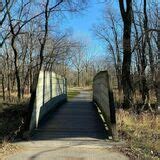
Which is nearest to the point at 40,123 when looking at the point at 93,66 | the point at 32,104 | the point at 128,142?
the point at 32,104

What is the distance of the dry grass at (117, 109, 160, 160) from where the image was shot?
9579 mm

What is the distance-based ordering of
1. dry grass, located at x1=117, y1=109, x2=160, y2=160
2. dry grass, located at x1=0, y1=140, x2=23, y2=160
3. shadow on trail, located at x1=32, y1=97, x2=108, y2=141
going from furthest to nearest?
1. shadow on trail, located at x1=32, y1=97, x2=108, y2=141
2. dry grass, located at x1=117, y1=109, x2=160, y2=160
3. dry grass, located at x1=0, y1=140, x2=23, y2=160

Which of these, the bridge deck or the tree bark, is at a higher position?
the tree bark

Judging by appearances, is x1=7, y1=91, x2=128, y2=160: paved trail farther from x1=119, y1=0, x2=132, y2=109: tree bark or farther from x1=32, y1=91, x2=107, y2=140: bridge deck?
x1=119, y1=0, x2=132, y2=109: tree bark

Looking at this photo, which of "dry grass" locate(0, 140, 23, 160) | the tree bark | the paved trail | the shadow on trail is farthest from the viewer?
the tree bark

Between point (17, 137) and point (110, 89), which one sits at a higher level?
point (110, 89)

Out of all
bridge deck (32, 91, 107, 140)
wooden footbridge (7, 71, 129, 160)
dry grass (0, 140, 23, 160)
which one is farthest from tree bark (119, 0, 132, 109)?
dry grass (0, 140, 23, 160)

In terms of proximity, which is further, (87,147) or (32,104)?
(32,104)

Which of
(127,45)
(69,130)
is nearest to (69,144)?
(69,130)

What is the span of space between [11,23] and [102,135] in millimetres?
21532

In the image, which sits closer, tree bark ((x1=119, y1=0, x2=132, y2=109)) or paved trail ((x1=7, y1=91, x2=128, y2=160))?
paved trail ((x1=7, y1=91, x2=128, y2=160))

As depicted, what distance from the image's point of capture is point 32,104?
41.2ft

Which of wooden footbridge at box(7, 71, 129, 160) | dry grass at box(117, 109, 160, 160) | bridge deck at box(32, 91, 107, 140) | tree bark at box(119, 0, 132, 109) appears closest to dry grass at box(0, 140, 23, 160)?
wooden footbridge at box(7, 71, 129, 160)

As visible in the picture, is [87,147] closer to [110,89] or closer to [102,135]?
[102,135]
